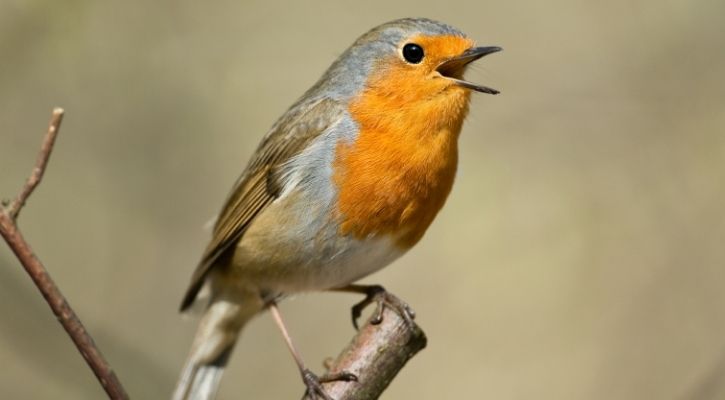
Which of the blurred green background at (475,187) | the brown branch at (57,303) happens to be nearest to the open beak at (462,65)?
the blurred green background at (475,187)

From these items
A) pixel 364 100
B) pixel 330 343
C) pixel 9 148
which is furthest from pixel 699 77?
pixel 9 148

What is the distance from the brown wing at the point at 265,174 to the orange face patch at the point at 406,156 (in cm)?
32

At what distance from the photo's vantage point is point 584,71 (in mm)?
6574

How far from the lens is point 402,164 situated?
4207 millimetres

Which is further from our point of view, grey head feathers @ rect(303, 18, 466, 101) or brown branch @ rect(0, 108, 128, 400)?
grey head feathers @ rect(303, 18, 466, 101)

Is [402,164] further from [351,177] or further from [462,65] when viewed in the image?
[462,65]

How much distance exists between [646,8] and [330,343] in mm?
3172

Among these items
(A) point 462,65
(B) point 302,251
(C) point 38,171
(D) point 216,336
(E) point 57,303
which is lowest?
(D) point 216,336

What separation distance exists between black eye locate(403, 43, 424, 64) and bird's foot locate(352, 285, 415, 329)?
1100mm

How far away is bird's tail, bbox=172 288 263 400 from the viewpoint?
491 centimetres

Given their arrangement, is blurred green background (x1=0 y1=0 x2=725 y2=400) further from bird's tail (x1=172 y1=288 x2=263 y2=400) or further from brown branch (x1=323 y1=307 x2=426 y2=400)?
brown branch (x1=323 y1=307 x2=426 y2=400)

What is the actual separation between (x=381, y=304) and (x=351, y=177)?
58 centimetres

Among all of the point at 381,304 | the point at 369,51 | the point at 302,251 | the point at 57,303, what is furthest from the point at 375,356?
the point at 369,51

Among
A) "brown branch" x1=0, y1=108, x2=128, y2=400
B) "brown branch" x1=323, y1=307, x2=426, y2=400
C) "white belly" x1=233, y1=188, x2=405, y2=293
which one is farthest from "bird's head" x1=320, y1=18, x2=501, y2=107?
"brown branch" x1=0, y1=108, x2=128, y2=400
